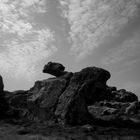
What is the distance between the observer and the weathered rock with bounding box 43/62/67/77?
151 ft

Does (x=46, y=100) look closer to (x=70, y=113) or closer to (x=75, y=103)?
(x=75, y=103)

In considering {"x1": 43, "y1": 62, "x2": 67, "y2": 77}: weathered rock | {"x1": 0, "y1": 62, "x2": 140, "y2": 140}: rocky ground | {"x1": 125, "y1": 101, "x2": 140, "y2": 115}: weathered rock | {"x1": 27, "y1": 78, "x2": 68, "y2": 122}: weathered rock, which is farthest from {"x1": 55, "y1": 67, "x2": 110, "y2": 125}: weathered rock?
{"x1": 43, "y1": 62, "x2": 67, "y2": 77}: weathered rock

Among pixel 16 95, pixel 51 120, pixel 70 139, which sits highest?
pixel 16 95

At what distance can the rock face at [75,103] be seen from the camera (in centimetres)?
3094

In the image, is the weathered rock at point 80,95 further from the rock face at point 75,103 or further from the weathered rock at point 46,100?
the weathered rock at point 46,100

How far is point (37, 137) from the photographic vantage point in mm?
22641

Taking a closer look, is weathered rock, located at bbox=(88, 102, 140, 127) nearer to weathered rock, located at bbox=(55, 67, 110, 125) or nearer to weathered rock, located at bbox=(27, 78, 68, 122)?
weathered rock, located at bbox=(55, 67, 110, 125)

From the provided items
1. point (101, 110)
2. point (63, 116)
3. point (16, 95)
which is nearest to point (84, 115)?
point (63, 116)

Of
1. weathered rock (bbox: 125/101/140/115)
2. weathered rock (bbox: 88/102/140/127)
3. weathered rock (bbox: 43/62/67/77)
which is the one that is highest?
weathered rock (bbox: 43/62/67/77)

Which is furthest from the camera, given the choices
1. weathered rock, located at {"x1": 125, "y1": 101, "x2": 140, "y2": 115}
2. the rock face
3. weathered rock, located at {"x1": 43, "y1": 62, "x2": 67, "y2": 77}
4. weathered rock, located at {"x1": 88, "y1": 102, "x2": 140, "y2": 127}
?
weathered rock, located at {"x1": 43, "y1": 62, "x2": 67, "y2": 77}

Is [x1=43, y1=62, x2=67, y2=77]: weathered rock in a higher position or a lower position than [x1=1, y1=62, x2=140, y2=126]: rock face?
higher

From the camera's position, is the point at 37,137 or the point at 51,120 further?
the point at 51,120

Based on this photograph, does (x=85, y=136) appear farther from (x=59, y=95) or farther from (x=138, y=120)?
(x=59, y=95)

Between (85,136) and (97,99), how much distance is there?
22083mm
